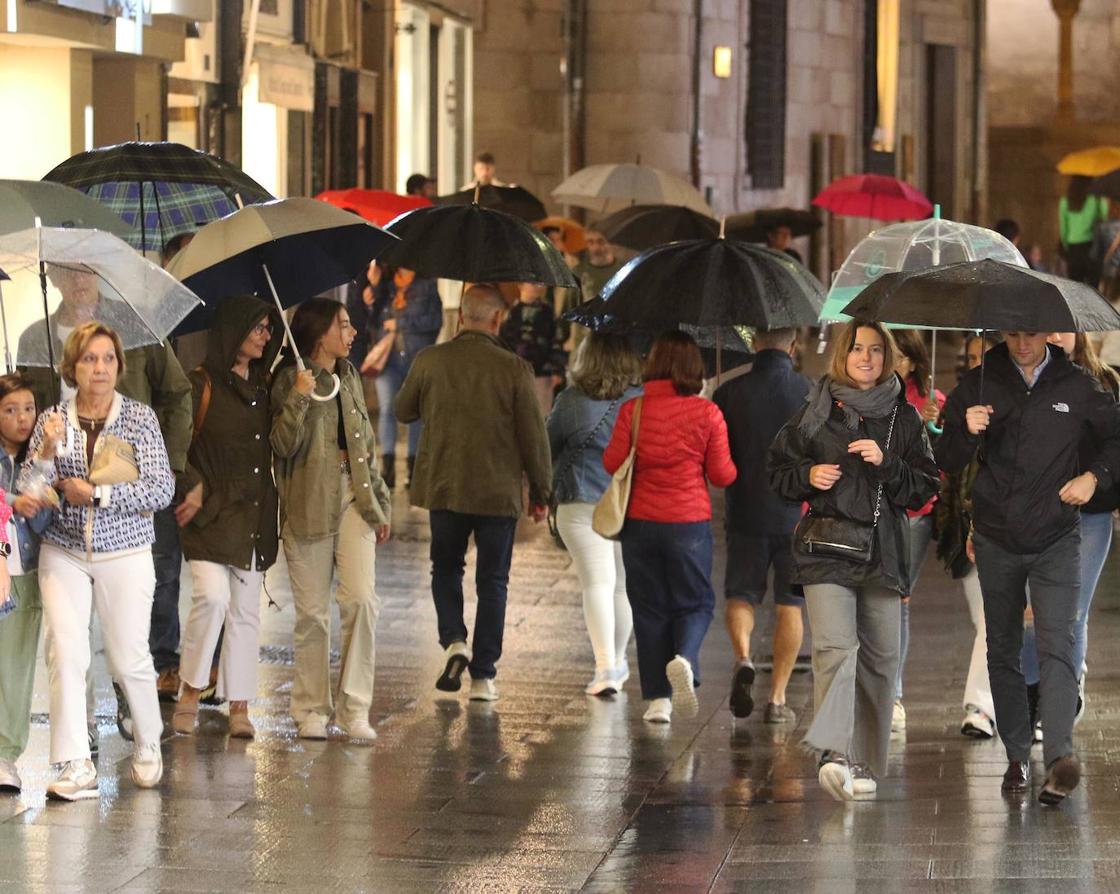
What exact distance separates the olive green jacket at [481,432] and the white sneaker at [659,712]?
3.45 ft

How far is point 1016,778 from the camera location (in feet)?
27.8

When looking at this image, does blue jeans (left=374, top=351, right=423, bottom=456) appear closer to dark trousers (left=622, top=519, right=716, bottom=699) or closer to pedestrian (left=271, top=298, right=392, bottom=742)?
dark trousers (left=622, top=519, right=716, bottom=699)

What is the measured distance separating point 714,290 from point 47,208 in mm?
A: 2927

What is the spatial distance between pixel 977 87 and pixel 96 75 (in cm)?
2682

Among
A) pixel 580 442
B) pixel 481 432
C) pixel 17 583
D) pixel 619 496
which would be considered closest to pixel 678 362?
pixel 619 496

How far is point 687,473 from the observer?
993cm

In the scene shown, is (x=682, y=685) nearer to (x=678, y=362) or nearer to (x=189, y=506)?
(x=678, y=362)

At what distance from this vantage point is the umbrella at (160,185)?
9.72 metres

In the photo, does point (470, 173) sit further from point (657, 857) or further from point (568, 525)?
point (657, 857)

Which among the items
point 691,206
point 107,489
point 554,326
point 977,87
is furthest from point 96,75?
point 977,87

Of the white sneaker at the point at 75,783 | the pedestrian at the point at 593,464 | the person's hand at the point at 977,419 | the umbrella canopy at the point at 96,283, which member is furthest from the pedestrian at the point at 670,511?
the white sneaker at the point at 75,783

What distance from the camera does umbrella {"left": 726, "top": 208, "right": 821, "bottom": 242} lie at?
2288 centimetres

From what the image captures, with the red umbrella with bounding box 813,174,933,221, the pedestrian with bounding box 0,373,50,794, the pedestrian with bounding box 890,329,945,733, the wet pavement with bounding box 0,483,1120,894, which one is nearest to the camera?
the wet pavement with bounding box 0,483,1120,894

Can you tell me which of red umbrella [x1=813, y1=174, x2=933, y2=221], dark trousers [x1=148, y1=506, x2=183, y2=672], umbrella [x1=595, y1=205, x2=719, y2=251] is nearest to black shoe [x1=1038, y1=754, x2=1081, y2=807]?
dark trousers [x1=148, y1=506, x2=183, y2=672]
